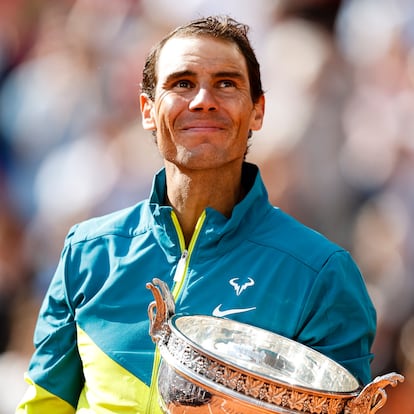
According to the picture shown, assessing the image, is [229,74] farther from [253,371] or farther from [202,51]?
[253,371]

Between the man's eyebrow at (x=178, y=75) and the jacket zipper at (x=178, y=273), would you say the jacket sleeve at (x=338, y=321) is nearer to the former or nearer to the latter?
the jacket zipper at (x=178, y=273)

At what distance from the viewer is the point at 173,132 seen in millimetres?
2307

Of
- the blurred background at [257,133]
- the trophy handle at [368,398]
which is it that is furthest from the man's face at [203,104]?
the blurred background at [257,133]

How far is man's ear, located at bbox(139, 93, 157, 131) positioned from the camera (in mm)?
2510

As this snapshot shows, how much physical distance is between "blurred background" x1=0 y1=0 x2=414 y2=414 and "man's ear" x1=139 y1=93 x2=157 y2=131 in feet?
3.62

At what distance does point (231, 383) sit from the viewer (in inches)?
65.6

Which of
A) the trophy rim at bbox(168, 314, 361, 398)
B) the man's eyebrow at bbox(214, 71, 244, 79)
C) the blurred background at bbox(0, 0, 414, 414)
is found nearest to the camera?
the trophy rim at bbox(168, 314, 361, 398)

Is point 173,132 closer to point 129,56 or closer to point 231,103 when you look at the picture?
point 231,103

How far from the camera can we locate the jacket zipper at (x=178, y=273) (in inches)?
82.2

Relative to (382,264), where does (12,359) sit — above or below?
below

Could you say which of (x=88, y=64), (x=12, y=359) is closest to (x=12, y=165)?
(x=88, y=64)

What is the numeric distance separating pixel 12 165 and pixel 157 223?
7.67ft

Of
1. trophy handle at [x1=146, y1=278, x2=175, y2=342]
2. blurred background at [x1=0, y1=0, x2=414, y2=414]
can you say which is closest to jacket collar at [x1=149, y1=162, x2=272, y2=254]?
trophy handle at [x1=146, y1=278, x2=175, y2=342]

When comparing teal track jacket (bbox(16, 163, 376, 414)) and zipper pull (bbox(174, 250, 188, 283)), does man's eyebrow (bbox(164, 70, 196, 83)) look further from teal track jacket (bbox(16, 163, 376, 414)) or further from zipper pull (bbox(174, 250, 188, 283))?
zipper pull (bbox(174, 250, 188, 283))
